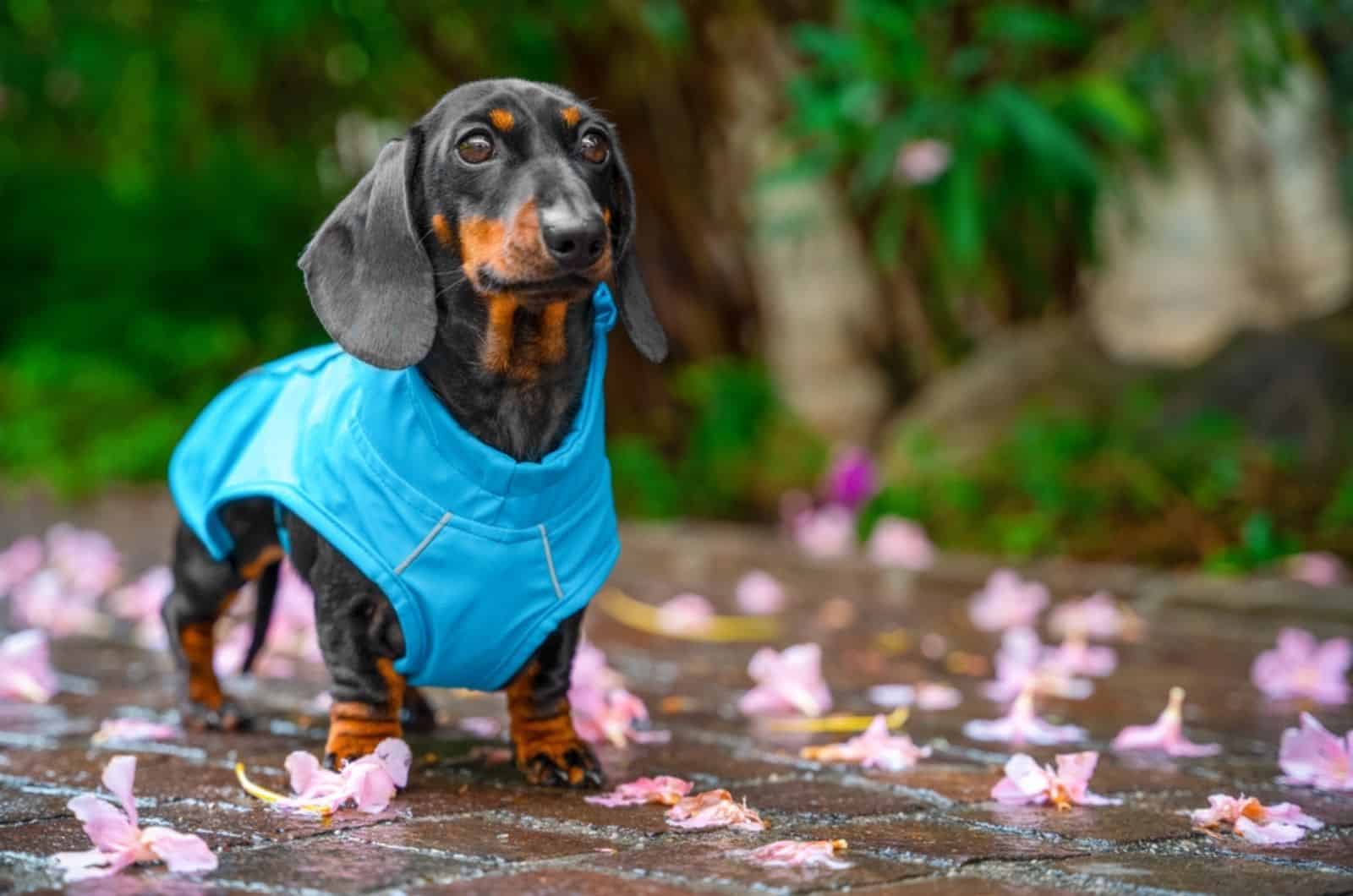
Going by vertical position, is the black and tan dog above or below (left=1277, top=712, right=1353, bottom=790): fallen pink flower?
above

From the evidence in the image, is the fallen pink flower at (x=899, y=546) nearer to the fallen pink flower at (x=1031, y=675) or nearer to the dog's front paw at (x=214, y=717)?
the fallen pink flower at (x=1031, y=675)

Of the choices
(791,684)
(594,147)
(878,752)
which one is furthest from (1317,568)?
(594,147)

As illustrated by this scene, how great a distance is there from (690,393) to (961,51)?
244cm

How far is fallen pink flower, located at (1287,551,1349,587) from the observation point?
5000mm

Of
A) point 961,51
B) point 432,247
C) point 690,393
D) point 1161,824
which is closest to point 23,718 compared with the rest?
point 432,247

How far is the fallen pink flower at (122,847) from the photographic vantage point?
2.04 metres

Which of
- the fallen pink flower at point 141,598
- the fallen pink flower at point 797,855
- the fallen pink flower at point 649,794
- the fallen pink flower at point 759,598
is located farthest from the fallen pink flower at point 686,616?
the fallen pink flower at point 797,855

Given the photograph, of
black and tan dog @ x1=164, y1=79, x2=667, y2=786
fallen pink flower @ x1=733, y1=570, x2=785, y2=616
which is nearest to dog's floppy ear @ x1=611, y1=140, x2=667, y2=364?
black and tan dog @ x1=164, y1=79, x2=667, y2=786

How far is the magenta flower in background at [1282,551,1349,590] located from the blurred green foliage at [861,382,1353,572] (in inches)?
2.6

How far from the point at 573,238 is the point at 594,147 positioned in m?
0.35

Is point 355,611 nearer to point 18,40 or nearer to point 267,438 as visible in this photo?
point 267,438

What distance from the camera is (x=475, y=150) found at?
8.54 ft

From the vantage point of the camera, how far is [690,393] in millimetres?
7949

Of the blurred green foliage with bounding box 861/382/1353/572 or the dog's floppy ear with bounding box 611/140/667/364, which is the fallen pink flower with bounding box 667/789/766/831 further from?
the blurred green foliage with bounding box 861/382/1353/572
